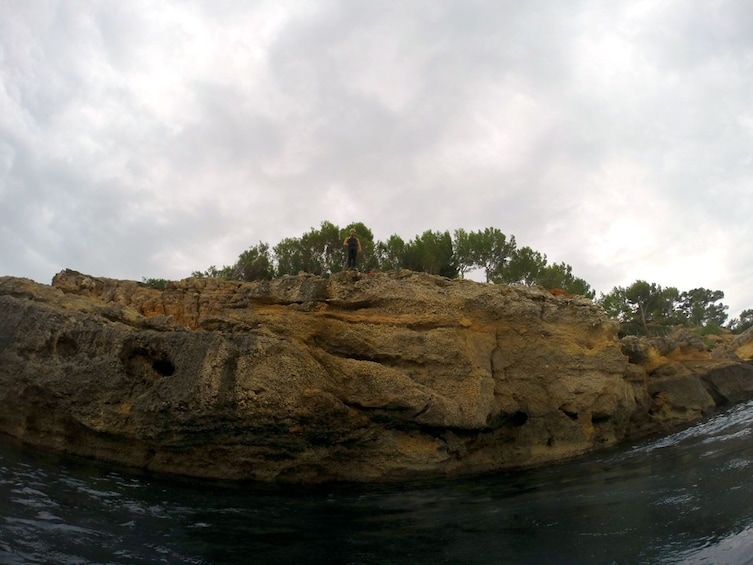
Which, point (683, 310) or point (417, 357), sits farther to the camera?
point (683, 310)

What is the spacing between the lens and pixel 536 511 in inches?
328

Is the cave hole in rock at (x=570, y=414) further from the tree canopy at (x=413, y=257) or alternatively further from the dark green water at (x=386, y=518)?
the tree canopy at (x=413, y=257)

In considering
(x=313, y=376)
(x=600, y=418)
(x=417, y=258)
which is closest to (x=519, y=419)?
(x=600, y=418)

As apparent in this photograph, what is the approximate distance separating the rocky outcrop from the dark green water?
730 mm

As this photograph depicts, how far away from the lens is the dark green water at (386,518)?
607 cm

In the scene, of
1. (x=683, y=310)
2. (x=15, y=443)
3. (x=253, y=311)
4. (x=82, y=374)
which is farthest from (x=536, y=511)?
(x=683, y=310)

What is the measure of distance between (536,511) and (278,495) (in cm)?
483

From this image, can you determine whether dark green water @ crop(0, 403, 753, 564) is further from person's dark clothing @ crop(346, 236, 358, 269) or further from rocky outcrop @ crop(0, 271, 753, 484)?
person's dark clothing @ crop(346, 236, 358, 269)

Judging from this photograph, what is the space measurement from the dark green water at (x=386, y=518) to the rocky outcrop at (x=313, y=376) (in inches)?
28.7

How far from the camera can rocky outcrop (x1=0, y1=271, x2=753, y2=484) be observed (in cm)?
1012

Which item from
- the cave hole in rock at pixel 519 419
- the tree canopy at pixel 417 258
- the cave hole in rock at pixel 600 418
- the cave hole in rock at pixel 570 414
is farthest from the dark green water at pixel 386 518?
the tree canopy at pixel 417 258

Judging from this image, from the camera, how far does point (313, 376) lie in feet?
35.4

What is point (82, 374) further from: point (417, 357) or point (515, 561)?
point (515, 561)

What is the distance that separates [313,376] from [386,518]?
3511 mm
